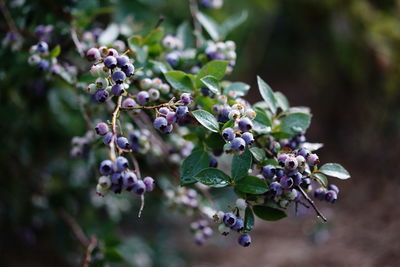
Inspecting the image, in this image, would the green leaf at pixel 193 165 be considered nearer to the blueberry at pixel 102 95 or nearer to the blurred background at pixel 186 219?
the blueberry at pixel 102 95

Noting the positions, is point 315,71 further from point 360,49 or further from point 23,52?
point 23,52

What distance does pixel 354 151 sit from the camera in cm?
231

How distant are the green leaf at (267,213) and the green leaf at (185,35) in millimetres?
543

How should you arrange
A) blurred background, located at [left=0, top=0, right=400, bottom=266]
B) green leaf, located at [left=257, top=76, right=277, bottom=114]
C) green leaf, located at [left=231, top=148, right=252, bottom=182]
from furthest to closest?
blurred background, located at [left=0, top=0, right=400, bottom=266]
green leaf, located at [left=257, top=76, right=277, bottom=114]
green leaf, located at [left=231, top=148, right=252, bottom=182]

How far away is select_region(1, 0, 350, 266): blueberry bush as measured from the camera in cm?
71

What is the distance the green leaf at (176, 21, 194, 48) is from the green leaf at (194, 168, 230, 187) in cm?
50

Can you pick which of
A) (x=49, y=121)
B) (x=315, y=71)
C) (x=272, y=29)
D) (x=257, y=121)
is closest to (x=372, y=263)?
(x=257, y=121)

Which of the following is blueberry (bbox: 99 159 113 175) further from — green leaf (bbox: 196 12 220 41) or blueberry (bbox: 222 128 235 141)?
green leaf (bbox: 196 12 220 41)

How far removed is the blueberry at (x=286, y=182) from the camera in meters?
0.69

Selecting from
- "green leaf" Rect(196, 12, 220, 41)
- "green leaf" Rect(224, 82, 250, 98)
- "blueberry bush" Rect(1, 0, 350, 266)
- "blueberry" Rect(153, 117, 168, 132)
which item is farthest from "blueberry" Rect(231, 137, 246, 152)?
"green leaf" Rect(196, 12, 220, 41)

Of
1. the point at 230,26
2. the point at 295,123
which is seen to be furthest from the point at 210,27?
the point at 295,123

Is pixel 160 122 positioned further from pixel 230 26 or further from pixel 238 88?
pixel 230 26

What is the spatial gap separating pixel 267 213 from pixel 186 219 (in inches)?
59.6

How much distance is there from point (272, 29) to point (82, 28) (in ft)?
8.91
